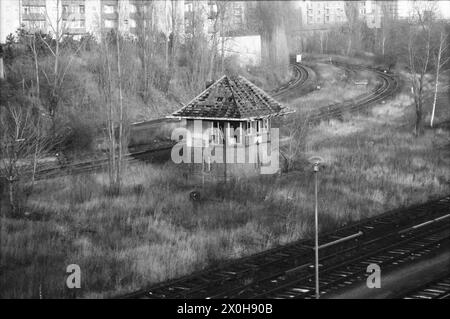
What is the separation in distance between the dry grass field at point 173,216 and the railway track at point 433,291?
3.85 meters

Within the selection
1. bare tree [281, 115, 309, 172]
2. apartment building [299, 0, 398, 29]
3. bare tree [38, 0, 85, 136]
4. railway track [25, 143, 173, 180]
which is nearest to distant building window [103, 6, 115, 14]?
bare tree [38, 0, 85, 136]

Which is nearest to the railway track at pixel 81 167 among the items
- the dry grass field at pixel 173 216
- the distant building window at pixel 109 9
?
the dry grass field at pixel 173 216

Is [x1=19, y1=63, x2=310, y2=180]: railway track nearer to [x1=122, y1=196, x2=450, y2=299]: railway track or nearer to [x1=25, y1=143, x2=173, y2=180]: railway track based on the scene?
[x1=25, y1=143, x2=173, y2=180]: railway track

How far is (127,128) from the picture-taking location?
820 inches

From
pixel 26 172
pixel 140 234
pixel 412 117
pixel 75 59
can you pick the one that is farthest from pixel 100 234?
pixel 412 117

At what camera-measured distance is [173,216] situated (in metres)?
16.6

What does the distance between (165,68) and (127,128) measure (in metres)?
16.1

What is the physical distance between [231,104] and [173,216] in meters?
4.82

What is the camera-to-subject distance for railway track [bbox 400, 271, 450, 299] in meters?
11.3

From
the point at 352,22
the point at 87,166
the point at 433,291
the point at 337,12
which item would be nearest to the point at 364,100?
the point at 87,166

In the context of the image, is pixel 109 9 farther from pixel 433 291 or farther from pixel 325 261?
pixel 433 291

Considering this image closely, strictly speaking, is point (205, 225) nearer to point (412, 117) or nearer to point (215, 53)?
point (412, 117)

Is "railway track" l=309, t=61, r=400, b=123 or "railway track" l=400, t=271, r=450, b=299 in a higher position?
"railway track" l=309, t=61, r=400, b=123

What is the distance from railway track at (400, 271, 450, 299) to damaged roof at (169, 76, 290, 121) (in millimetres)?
8706
